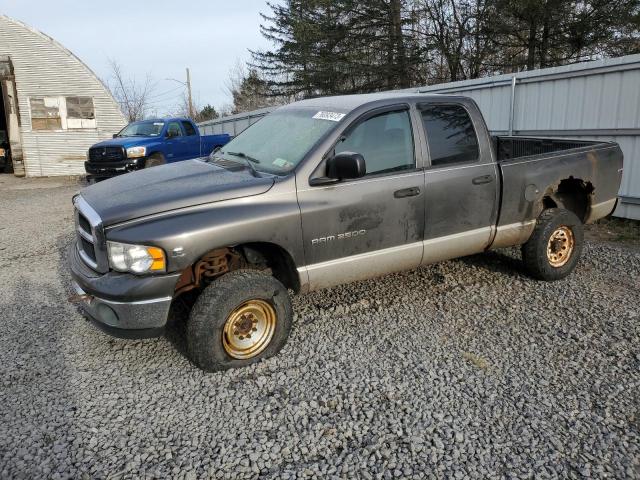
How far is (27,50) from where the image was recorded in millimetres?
18500

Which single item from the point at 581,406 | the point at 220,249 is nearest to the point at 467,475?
the point at 581,406

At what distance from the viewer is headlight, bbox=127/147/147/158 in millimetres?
12773

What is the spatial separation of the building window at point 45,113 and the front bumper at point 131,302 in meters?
18.8

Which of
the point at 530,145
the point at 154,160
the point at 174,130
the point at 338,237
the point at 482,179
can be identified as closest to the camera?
the point at 338,237

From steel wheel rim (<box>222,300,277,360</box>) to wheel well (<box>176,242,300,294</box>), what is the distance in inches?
12.6

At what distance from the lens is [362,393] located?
3301 mm

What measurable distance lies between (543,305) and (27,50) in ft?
67.8

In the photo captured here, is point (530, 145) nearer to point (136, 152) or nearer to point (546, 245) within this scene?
point (546, 245)

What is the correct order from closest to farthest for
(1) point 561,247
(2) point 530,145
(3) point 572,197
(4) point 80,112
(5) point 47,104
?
(1) point 561,247, (3) point 572,197, (2) point 530,145, (5) point 47,104, (4) point 80,112

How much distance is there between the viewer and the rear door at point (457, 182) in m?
4.29

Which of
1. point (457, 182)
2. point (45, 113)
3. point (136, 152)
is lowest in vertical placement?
point (457, 182)

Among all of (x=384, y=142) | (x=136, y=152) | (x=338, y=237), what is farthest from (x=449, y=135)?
(x=136, y=152)

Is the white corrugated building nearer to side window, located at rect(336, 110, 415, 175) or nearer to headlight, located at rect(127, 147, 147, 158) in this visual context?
headlight, located at rect(127, 147, 147, 158)

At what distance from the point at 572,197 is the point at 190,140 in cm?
1122
